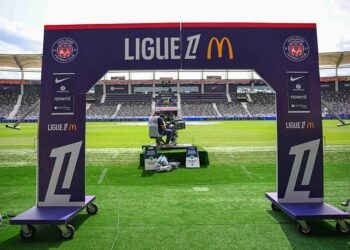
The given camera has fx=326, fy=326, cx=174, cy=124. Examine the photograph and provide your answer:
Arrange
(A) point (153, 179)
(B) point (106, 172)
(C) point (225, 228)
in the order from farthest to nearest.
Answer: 1. (B) point (106, 172)
2. (A) point (153, 179)
3. (C) point (225, 228)

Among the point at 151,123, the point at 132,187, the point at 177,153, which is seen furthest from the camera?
the point at 151,123

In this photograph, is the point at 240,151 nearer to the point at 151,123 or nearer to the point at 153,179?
the point at 151,123

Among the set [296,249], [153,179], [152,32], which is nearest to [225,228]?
[296,249]

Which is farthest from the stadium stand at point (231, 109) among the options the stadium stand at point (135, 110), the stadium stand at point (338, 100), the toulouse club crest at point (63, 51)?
the toulouse club crest at point (63, 51)

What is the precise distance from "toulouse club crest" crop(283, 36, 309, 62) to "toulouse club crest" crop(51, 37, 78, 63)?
4.19m

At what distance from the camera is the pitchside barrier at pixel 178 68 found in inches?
249

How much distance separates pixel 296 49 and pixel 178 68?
2360 millimetres

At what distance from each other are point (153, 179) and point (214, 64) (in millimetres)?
5203

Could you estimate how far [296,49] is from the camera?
645cm

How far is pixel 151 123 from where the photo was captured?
14.2 metres

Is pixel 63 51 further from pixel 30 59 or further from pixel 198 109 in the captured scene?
pixel 198 109

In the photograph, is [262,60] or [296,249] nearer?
[296,249]

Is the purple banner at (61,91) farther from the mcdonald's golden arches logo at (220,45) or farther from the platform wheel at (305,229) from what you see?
the platform wheel at (305,229)

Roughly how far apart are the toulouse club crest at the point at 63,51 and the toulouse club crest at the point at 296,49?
13.7 feet
